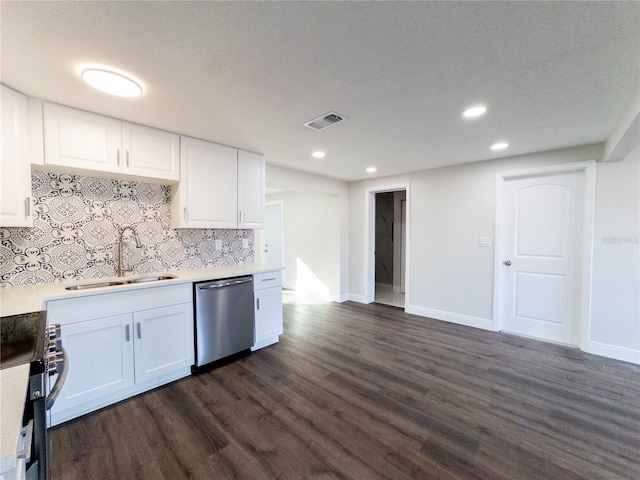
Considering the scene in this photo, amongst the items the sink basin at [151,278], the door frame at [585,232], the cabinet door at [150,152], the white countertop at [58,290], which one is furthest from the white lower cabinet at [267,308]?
the door frame at [585,232]

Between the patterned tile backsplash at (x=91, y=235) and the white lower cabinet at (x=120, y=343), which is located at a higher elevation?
the patterned tile backsplash at (x=91, y=235)

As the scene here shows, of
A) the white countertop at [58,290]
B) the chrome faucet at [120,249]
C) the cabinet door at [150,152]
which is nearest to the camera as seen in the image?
the white countertop at [58,290]

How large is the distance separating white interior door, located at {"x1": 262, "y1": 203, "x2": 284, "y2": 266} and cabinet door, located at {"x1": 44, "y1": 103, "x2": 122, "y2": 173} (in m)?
4.18

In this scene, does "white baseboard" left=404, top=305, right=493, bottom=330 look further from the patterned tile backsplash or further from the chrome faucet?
the chrome faucet

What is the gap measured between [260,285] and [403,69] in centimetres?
245

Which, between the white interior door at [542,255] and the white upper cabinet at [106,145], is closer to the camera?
the white upper cabinet at [106,145]

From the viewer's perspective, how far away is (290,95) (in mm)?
1903

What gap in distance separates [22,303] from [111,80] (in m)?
1.48

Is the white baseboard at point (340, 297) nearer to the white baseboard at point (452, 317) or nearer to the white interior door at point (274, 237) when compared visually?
the white baseboard at point (452, 317)

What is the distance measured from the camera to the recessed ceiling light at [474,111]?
6.81 feet

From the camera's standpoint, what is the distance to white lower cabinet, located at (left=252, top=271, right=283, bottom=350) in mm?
3065

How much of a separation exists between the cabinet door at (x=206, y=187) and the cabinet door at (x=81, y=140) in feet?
1.84

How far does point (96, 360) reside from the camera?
6.60 feet

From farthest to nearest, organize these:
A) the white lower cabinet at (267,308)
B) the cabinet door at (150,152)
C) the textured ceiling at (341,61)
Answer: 1. the white lower cabinet at (267,308)
2. the cabinet door at (150,152)
3. the textured ceiling at (341,61)
